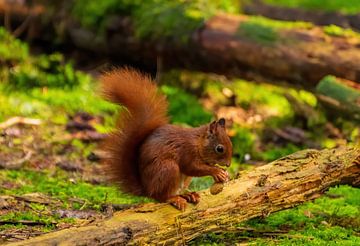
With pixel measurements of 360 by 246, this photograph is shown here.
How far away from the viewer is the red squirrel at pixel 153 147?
3.53 meters

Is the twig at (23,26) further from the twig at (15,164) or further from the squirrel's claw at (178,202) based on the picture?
the squirrel's claw at (178,202)

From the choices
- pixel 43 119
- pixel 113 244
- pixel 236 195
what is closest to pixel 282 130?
pixel 43 119

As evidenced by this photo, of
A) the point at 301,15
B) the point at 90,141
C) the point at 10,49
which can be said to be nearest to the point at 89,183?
the point at 90,141

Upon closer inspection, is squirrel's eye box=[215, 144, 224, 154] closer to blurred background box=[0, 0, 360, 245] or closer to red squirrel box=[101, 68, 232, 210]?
red squirrel box=[101, 68, 232, 210]

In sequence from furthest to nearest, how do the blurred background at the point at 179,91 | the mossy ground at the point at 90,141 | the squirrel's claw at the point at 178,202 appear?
the blurred background at the point at 179,91, the mossy ground at the point at 90,141, the squirrel's claw at the point at 178,202

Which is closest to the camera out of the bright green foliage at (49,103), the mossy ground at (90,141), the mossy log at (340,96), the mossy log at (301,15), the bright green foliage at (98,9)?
the mossy ground at (90,141)

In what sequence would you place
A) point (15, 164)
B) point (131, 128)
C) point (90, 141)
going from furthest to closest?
point (90, 141)
point (15, 164)
point (131, 128)

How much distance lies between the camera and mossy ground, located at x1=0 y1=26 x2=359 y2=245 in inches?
160

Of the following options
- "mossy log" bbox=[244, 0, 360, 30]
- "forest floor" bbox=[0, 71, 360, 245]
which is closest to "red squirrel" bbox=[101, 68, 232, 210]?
"forest floor" bbox=[0, 71, 360, 245]

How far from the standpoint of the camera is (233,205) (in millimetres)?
3602

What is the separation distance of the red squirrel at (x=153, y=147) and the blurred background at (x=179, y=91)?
362 millimetres

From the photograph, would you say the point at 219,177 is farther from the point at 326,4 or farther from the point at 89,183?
the point at 326,4

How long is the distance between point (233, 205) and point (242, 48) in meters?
4.00

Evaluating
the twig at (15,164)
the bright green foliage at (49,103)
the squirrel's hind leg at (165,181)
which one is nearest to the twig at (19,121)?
the bright green foliage at (49,103)
